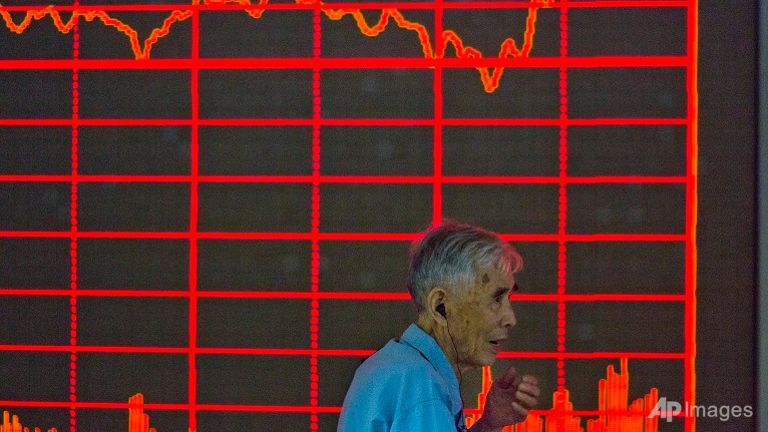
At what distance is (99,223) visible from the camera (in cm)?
313

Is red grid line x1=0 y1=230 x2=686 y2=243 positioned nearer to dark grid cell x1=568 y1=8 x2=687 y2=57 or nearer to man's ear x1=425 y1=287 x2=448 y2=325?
dark grid cell x1=568 y1=8 x2=687 y2=57

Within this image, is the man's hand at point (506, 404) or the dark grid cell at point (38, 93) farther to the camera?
the dark grid cell at point (38, 93)

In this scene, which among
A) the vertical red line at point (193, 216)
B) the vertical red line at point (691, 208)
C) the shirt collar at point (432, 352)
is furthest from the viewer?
the vertical red line at point (193, 216)

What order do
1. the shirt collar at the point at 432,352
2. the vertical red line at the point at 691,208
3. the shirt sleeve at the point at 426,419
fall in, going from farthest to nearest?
the vertical red line at the point at 691,208 → the shirt collar at the point at 432,352 → the shirt sleeve at the point at 426,419

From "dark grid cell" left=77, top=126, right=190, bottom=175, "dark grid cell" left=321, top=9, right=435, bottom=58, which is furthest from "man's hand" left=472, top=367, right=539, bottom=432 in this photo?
"dark grid cell" left=77, top=126, right=190, bottom=175

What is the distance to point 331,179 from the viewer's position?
3078mm

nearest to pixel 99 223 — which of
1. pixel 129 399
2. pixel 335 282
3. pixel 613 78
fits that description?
pixel 129 399

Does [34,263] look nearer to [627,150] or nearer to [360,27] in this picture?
[360,27]

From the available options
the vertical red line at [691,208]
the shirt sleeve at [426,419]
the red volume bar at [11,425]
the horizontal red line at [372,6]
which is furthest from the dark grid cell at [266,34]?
the shirt sleeve at [426,419]

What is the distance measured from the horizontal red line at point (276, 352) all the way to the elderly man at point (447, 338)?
106 centimetres

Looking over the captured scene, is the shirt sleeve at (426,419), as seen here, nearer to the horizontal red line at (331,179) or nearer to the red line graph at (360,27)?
the horizontal red line at (331,179)

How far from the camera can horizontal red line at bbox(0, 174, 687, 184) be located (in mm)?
3014

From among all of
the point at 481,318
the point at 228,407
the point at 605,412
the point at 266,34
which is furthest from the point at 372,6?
the point at 481,318

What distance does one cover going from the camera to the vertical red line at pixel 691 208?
9.84 ft
